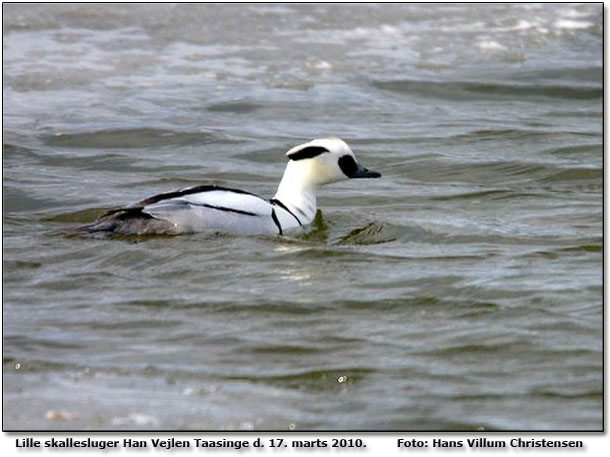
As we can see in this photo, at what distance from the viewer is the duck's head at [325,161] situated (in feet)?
32.5

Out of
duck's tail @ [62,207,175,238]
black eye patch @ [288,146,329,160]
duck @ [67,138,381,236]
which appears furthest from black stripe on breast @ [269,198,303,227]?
duck's tail @ [62,207,175,238]

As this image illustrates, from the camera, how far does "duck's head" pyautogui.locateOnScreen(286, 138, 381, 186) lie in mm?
9898

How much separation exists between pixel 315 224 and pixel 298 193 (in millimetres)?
260

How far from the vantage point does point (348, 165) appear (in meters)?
9.96

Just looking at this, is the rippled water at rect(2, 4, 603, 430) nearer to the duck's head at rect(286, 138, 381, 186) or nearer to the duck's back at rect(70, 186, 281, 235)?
the duck's back at rect(70, 186, 281, 235)

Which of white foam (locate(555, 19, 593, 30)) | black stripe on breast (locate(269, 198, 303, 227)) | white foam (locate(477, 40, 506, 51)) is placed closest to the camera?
black stripe on breast (locate(269, 198, 303, 227))

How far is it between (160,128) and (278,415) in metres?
7.49

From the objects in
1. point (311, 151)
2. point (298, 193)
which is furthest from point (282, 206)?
point (311, 151)

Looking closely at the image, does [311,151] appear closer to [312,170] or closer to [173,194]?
[312,170]

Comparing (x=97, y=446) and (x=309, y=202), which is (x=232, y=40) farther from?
(x=97, y=446)

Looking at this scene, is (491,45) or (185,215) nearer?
(185,215)

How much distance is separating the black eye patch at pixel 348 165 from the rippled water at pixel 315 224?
1.30ft

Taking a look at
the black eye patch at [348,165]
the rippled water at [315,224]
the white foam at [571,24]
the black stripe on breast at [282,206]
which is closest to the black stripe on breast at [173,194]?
the rippled water at [315,224]

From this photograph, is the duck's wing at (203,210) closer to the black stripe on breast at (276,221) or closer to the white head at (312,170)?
the black stripe on breast at (276,221)
